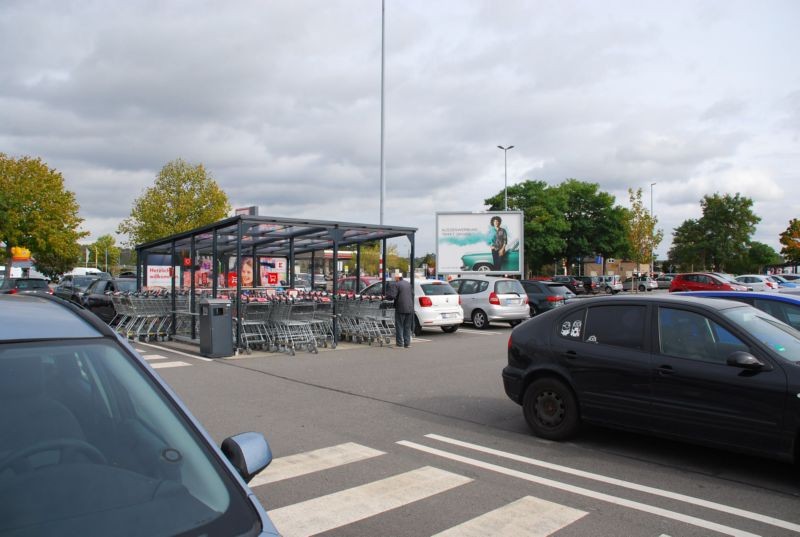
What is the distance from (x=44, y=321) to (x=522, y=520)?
3.41 meters

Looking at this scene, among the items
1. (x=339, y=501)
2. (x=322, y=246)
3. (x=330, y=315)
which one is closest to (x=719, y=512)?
(x=339, y=501)

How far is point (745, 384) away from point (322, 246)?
51.1 feet

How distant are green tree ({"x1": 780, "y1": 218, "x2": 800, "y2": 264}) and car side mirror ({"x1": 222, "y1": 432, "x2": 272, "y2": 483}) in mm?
70728

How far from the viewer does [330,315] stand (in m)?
15.2

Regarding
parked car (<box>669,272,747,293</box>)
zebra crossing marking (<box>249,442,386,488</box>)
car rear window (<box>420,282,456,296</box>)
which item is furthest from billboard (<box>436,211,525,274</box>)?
zebra crossing marking (<box>249,442,386,488</box>)

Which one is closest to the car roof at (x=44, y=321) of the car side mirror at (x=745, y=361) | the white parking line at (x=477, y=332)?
the car side mirror at (x=745, y=361)

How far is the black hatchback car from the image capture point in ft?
17.2

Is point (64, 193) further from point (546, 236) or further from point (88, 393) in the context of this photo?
point (88, 393)

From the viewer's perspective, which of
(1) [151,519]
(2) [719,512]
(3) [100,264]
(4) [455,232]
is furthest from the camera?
(3) [100,264]

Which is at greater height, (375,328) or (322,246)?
(322,246)

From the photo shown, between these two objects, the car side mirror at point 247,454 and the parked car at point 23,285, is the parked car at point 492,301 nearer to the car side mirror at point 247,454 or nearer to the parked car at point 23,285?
the parked car at point 23,285

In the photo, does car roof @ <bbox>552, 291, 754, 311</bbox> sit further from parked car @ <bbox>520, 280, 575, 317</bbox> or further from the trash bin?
parked car @ <bbox>520, 280, 575, 317</bbox>

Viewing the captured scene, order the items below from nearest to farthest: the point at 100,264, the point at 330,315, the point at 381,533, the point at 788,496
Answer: the point at 381,533 < the point at 788,496 < the point at 330,315 < the point at 100,264

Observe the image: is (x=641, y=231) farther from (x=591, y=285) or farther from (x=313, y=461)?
(x=313, y=461)
